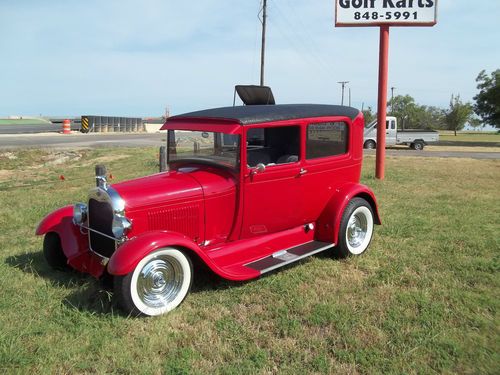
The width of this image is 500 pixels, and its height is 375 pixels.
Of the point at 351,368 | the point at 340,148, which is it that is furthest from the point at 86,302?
the point at 340,148

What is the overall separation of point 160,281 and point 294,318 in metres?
1.10

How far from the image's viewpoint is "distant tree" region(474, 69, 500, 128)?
34188mm

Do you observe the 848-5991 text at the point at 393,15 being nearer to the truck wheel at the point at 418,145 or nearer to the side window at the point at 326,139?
the side window at the point at 326,139

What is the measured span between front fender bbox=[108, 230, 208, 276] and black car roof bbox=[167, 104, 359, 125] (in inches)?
47.1

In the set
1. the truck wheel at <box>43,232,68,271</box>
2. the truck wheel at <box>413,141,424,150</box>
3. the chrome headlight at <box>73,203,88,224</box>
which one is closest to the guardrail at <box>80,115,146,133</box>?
the truck wheel at <box>413,141,424,150</box>

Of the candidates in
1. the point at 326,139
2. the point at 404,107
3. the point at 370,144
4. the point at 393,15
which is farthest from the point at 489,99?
the point at 404,107

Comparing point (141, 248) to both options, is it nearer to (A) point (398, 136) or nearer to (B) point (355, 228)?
(B) point (355, 228)

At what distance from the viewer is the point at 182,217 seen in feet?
12.7

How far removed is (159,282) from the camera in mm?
3578

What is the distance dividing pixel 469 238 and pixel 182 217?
11.9 ft

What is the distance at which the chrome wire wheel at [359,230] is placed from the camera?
497cm

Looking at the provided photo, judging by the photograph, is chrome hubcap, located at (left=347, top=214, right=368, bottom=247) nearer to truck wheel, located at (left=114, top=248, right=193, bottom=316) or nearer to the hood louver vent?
the hood louver vent

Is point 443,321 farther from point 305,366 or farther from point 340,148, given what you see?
point 340,148

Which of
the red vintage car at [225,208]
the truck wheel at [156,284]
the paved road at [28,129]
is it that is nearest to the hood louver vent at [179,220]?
the red vintage car at [225,208]
